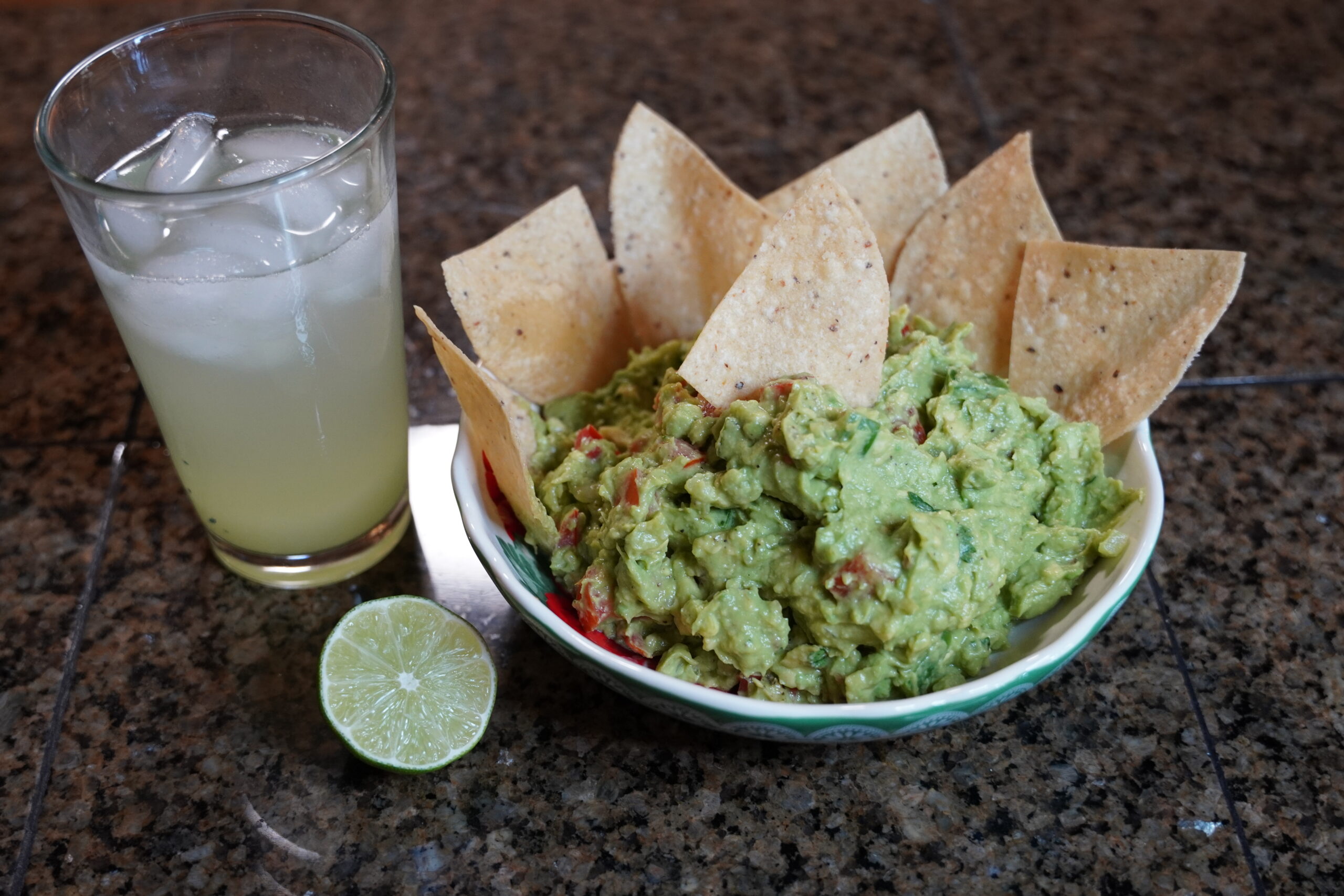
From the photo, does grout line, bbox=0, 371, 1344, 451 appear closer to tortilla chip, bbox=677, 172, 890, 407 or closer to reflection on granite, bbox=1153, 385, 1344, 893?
reflection on granite, bbox=1153, 385, 1344, 893

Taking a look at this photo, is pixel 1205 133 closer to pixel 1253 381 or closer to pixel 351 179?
pixel 1253 381

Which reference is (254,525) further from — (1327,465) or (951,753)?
(1327,465)

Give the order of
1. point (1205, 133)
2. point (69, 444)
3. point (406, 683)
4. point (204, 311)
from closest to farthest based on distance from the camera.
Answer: point (204, 311) < point (406, 683) < point (69, 444) < point (1205, 133)

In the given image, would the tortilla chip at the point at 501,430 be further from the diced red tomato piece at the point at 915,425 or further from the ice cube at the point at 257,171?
the diced red tomato piece at the point at 915,425

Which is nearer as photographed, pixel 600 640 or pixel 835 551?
pixel 835 551

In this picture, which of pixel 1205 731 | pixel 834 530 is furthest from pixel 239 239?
pixel 1205 731

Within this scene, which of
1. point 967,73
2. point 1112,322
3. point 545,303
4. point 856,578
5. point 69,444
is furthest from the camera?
point 967,73

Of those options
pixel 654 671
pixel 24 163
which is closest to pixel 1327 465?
pixel 654 671
